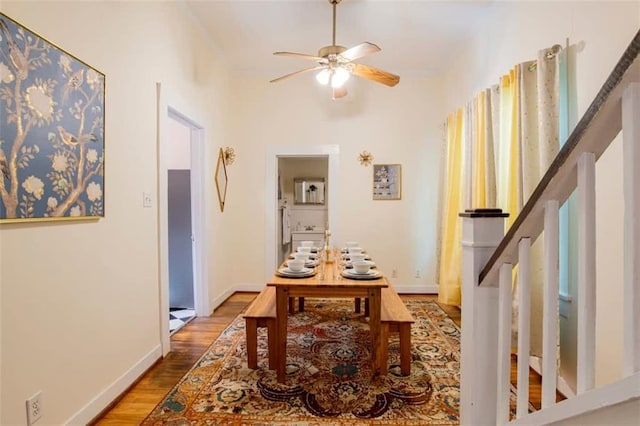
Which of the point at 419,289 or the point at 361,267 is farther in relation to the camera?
the point at 419,289

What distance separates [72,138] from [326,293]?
1.62 m

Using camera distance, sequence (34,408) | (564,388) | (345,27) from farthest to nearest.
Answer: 1. (345,27)
2. (564,388)
3. (34,408)

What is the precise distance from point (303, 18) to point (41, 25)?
2219 mm

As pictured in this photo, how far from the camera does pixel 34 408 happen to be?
1.43 meters

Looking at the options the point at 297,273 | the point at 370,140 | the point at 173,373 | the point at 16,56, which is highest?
the point at 370,140

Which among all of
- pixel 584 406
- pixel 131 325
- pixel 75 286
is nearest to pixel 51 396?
pixel 75 286

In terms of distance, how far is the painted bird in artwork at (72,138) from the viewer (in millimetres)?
1585

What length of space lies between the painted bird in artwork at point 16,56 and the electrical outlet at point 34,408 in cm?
138

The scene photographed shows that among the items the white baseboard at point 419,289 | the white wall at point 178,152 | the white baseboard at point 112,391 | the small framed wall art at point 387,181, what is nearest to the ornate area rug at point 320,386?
the white baseboard at point 112,391

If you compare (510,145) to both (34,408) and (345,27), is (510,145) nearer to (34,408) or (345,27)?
(345,27)

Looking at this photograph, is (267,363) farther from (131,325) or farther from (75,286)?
(75,286)

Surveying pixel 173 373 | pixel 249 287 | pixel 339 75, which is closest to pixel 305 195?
pixel 249 287

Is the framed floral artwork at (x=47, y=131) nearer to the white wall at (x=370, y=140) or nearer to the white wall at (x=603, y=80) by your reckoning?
the white wall at (x=370, y=140)

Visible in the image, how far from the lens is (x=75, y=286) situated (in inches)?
66.2
